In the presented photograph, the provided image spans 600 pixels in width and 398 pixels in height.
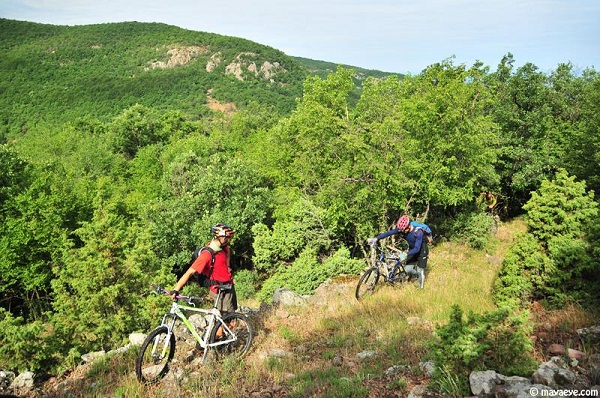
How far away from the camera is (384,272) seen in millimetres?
11461

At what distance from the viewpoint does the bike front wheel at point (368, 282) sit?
11.1m

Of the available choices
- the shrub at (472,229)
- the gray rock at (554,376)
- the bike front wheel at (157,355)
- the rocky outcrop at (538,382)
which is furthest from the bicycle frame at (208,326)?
the shrub at (472,229)

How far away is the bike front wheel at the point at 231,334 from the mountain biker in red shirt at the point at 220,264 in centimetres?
29

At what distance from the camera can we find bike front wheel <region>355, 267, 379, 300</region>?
1109cm

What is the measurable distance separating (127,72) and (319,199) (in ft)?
454

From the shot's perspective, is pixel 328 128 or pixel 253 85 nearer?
pixel 328 128

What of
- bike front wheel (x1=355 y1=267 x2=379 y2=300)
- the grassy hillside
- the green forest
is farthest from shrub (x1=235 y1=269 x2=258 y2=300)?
the grassy hillside

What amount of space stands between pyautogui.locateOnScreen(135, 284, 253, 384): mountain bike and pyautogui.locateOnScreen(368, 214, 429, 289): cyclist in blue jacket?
4.72 meters

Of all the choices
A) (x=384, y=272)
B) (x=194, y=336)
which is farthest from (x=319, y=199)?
(x=194, y=336)

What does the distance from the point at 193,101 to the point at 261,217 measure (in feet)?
318

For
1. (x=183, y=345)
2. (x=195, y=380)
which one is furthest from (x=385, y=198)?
(x=195, y=380)

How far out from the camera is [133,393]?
6.09m

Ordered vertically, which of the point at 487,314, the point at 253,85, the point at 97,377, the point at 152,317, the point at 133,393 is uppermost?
the point at 253,85

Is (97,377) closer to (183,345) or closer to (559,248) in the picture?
(183,345)
